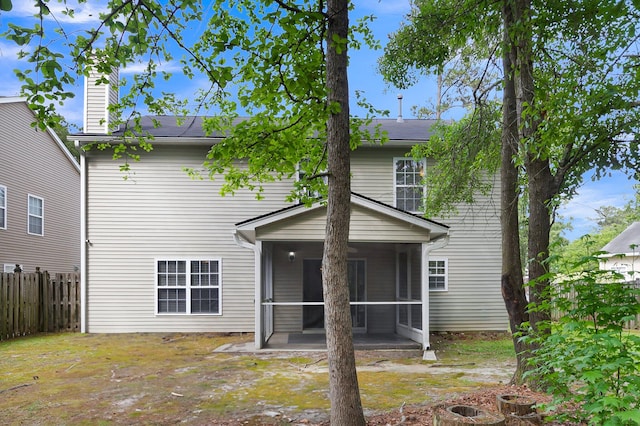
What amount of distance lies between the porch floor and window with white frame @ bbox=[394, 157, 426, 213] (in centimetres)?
373

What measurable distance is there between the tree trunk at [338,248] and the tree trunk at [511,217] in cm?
256

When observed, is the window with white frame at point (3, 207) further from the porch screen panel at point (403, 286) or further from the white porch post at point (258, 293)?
the porch screen panel at point (403, 286)

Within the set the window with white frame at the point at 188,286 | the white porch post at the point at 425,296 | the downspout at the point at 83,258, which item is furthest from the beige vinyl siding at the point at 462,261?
the downspout at the point at 83,258

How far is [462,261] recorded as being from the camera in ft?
44.3

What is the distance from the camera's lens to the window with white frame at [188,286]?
519 inches

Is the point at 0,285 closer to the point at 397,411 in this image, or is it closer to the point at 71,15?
the point at 71,15

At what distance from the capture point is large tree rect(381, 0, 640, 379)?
5.09m

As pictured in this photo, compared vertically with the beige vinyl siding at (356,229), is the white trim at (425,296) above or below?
below

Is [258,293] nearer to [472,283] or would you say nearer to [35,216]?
[472,283]

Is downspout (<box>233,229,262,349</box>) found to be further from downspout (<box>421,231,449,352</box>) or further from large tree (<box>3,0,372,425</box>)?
large tree (<box>3,0,372,425</box>)

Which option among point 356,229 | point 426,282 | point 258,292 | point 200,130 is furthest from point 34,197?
point 426,282

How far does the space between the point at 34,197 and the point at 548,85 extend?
18.1 metres

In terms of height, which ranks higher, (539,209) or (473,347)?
(539,209)

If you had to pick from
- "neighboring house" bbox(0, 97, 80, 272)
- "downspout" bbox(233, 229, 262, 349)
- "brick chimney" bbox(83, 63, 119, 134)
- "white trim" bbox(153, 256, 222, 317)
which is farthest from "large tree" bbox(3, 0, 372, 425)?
"neighboring house" bbox(0, 97, 80, 272)
